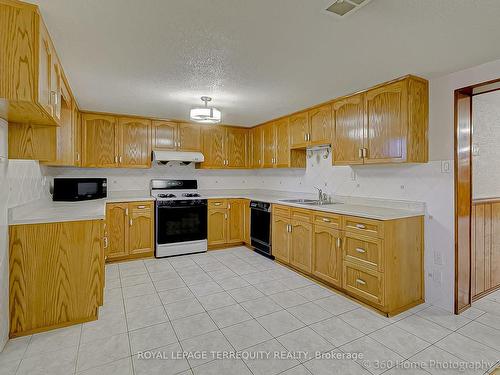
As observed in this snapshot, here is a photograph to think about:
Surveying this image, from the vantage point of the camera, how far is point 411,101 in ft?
8.47

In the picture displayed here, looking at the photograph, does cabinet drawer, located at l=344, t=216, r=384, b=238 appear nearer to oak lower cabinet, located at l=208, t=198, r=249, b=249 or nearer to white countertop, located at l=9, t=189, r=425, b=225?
white countertop, located at l=9, t=189, r=425, b=225

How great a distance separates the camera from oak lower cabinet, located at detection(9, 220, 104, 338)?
2123 mm

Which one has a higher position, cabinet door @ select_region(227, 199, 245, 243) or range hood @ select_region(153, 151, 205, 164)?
range hood @ select_region(153, 151, 205, 164)

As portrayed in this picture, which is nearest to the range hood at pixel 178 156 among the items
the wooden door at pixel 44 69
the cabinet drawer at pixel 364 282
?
the wooden door at pixel 44 69

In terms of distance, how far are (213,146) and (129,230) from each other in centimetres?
198

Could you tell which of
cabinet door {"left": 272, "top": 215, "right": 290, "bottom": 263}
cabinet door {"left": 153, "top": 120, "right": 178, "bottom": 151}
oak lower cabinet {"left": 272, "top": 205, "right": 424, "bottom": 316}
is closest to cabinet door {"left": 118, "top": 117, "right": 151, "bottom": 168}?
cabinet door {"left": 153, "top": 120, "right": 178, "bottom": 151}

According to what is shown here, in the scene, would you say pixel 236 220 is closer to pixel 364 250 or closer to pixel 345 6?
pixel 364 250

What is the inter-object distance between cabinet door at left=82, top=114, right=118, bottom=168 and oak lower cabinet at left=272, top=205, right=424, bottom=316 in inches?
120

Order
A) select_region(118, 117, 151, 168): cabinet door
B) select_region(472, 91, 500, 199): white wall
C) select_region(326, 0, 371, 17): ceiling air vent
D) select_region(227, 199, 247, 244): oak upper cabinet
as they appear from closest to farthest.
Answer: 1. select_region(326, 0, 371, 17): ceiling air vent
2. select_region(472, 91, 500, 199): white wall
3. select_region(118, 117, 151, 168): cabinet door
4. select_region(227, 199, 247, 244): oak upper cabinet

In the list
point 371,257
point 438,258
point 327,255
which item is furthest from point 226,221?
point 438,258

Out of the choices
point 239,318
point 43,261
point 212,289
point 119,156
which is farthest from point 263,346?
point 119,156

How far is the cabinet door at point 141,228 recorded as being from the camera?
4.06 m

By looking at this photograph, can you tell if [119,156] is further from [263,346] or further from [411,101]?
[411,101]

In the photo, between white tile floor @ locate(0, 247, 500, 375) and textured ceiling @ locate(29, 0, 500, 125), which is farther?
white tile floor @ locate(0, 247, 500, 375)
